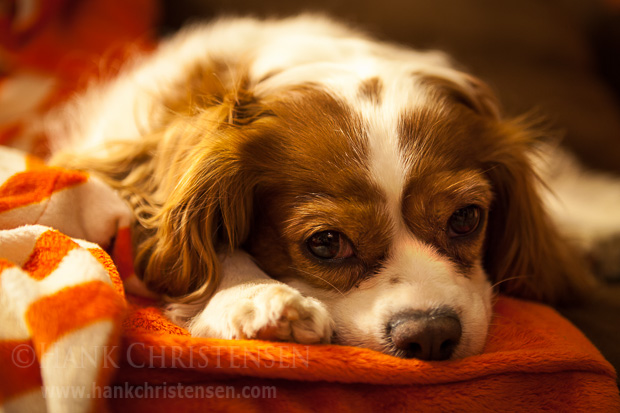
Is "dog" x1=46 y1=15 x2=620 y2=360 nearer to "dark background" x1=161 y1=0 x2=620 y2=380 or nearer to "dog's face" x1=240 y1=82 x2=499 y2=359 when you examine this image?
"dog's face" x1=240 y1=82 x2=499 y2=359

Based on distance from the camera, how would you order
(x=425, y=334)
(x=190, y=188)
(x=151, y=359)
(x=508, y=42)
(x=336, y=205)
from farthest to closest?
(x=508, y=42), (x=190, y=188), (x=336, y=205), (x=425, y=334), (x=151, y=359)

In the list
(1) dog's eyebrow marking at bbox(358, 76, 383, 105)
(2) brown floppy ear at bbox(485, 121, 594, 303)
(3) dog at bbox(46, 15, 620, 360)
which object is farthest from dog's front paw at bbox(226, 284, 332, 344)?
(2) brown floppy ear at bbox(485, 121, 594, 303)

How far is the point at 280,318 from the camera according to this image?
129 centimetres

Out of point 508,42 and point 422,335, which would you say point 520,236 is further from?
point 508,42

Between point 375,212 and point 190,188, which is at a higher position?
point 375,212

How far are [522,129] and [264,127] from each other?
102 centimetres

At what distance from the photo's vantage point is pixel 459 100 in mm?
1896

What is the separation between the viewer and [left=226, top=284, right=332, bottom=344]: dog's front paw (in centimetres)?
130

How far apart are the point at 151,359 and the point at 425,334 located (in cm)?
67

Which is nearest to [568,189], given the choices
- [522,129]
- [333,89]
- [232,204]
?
[522,129]

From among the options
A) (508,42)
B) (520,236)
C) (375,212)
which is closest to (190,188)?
(375,212)

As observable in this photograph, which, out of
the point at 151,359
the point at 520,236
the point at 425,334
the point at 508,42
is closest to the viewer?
the point at 151,359

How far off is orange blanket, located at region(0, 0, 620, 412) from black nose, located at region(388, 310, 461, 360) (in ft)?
0.23

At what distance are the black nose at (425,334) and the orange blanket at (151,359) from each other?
7cm
